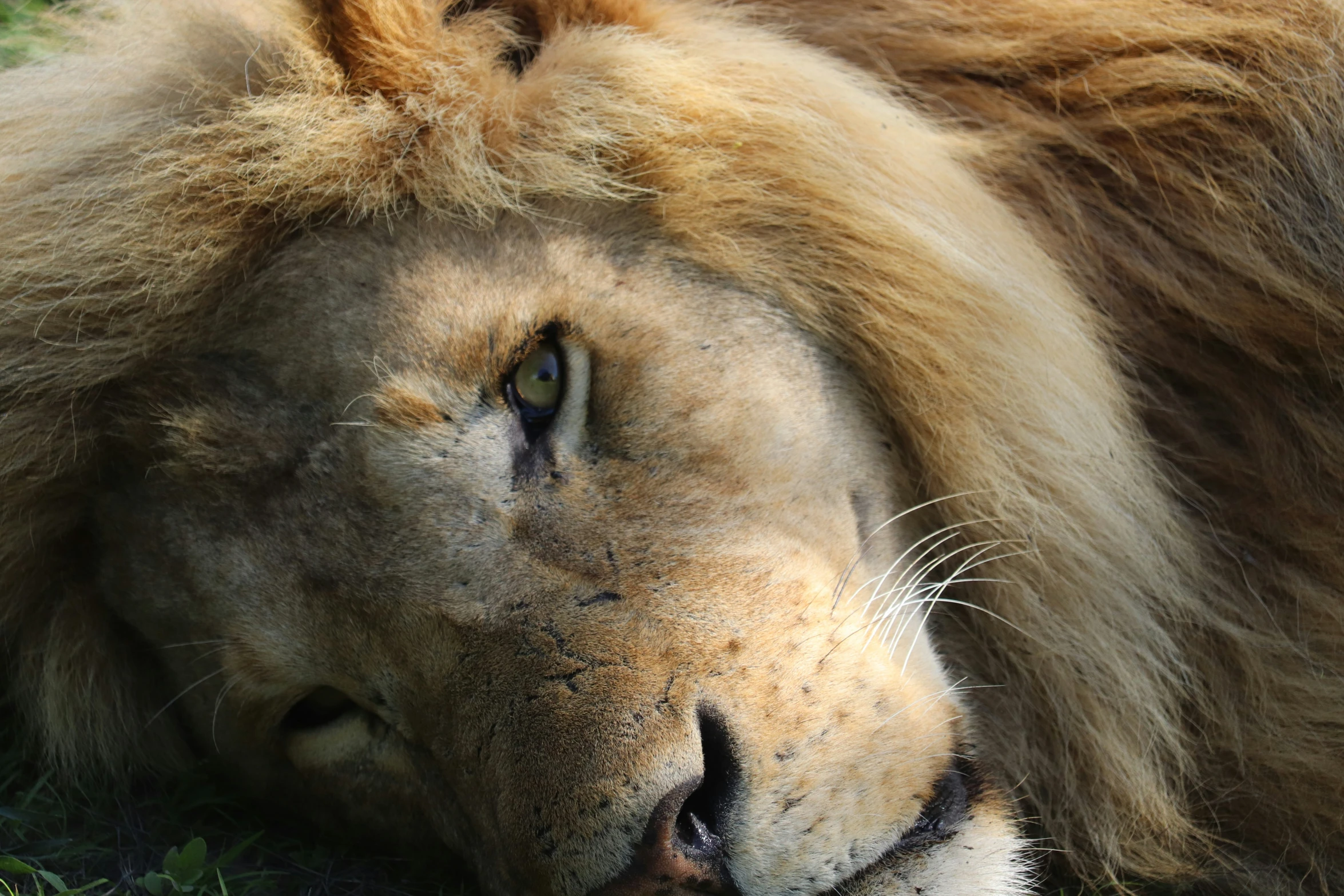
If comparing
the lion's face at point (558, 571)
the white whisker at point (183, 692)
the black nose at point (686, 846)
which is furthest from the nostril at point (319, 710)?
the black nose at point (686, 846)

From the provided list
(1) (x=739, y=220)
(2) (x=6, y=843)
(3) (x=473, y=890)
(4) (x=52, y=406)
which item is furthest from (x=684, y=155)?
(2) (x=6, y=843)

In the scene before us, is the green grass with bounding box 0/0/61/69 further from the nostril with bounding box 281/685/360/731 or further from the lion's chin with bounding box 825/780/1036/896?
the lion's chin with bounding box 825/780/1036/896

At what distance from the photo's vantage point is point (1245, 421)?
7.32ft

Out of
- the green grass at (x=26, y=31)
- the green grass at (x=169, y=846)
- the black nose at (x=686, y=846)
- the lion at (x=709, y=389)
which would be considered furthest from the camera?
the green grass at (x=26, y=31)

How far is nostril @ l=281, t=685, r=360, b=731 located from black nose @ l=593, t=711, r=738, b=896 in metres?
0.67

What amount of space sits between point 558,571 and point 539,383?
0.32 meters

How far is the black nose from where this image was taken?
1590 mm

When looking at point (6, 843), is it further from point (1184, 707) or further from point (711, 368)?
point (1184, 707)

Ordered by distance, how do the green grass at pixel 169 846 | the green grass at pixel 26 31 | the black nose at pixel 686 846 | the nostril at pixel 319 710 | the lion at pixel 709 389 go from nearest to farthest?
the black nose at pixel 686 846
the lion at pixel 709 389
the nostril at pixel 319 710
the green grass at pixel 169 846
the green grass at pixel 26 31

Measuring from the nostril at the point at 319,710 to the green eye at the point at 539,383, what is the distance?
1.84 feet

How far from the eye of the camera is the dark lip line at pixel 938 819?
5.55 feet

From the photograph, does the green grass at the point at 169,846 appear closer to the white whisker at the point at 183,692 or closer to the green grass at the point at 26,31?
the white whisker at the point at 183,692

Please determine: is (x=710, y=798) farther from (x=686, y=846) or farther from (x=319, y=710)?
(x=319, y=710)

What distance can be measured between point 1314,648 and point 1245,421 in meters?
0.39
